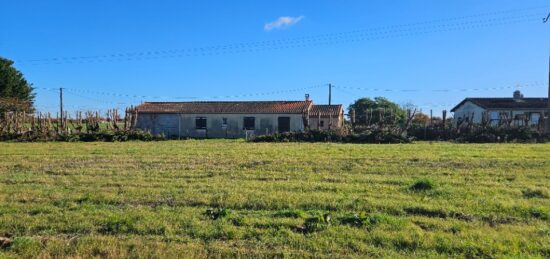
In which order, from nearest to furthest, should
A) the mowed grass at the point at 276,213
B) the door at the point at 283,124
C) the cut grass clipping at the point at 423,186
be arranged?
the mowed grass at the point at 276,213 → the cut grass clipping at the point at 423,186 → the door at the point at 283,124

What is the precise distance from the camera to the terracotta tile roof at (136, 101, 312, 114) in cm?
4425

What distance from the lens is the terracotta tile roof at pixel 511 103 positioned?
1820 inches

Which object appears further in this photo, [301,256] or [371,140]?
[371,140]

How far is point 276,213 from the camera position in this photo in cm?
716

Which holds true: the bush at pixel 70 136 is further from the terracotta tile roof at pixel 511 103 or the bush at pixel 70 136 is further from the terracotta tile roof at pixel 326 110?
the terracotta tile roof at pixel 511 103

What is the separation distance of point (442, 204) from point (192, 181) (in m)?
5.56

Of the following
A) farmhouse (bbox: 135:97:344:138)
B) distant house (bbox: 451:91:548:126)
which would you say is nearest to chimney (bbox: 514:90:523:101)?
distant house (bbox: 451:91:548:126)

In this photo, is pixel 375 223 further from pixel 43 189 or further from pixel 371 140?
pixel 371 140

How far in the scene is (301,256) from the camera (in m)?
5.18

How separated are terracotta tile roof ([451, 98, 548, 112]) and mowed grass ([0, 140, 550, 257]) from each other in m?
37.7

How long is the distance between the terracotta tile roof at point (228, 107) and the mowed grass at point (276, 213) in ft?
104

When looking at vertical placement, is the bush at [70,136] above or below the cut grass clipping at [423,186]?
above

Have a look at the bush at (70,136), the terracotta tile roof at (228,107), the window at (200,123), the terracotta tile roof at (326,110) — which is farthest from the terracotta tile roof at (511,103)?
the bush at (70,136)

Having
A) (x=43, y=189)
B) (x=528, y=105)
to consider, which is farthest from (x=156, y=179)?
(x=528, y=105)
